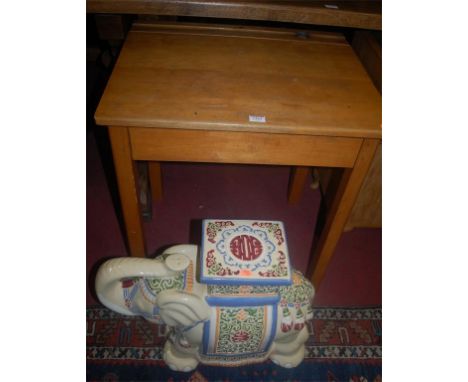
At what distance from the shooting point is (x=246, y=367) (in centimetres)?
94

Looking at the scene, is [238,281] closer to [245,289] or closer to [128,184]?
[245,289]

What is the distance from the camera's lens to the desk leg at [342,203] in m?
0.78

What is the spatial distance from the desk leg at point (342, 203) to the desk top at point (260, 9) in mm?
440

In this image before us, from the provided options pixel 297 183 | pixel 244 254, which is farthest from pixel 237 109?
pixel 297 183

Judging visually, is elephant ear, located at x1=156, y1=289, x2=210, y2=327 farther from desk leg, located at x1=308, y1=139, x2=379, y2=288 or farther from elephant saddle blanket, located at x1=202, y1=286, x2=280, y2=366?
desk leg, located at x1=308, y1=139, x2=379, y2=288

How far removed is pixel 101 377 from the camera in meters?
0.90

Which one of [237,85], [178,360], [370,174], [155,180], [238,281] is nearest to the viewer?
[238,281]

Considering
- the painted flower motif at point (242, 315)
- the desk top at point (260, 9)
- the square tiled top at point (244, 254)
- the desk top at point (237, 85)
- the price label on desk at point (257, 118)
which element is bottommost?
the painted flower motif at point (242, 315)

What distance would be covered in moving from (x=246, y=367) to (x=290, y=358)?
0.12m

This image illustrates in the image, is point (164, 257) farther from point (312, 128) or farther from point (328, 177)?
point (328, 177)

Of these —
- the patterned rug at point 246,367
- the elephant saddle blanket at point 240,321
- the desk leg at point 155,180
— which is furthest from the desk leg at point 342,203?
the desk leg at point 155,180

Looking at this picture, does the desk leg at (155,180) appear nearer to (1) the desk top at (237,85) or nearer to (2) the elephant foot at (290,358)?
(1) the desk top at (237,85)

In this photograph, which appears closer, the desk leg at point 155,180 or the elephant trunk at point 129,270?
the elephant trunk at point 129,270

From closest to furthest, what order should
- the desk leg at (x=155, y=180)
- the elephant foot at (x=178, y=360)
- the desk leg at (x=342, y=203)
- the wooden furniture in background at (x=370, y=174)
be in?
the desk leg at (x=342, y=203) < the elephant foot at (x=178, y=360) < the wooden furniture in background at (x=370, y=174) < the desk leg at (x=155, y=180)
